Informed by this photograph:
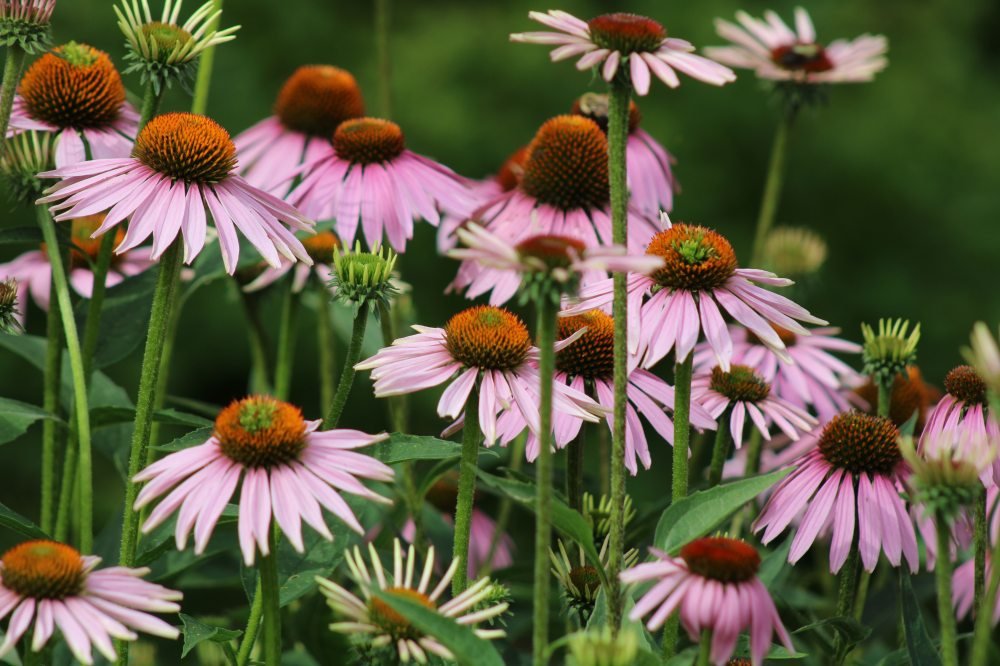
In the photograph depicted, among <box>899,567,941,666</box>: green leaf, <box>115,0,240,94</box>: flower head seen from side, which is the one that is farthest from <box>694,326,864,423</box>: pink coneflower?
<box>115,0,240,94</box>: flower head seen from side

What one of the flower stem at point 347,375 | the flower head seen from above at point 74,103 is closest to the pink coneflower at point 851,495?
the flower stem at point 347,375

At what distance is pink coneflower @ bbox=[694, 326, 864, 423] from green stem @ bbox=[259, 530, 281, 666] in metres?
0.63

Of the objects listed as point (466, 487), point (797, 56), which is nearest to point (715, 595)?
point (466, 487)

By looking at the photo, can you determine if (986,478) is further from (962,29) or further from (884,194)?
(962,29)

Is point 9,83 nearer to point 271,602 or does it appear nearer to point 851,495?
point 271,602

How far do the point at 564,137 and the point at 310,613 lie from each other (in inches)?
24.2

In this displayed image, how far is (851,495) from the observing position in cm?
102

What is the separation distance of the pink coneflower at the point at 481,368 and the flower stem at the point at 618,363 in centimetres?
7

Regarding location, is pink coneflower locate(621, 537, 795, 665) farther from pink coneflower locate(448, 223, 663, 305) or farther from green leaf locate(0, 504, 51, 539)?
green leaf locate(0, 504, 51, 539)

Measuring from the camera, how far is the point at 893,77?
4.98m

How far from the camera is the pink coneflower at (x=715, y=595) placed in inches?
30.2

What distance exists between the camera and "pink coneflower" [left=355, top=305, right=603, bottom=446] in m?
0.92

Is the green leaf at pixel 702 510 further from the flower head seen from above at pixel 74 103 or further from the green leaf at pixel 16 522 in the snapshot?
the flower head seen from above at pixel 74 103

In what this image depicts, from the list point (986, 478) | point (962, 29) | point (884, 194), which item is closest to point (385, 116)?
point (986, 478)
